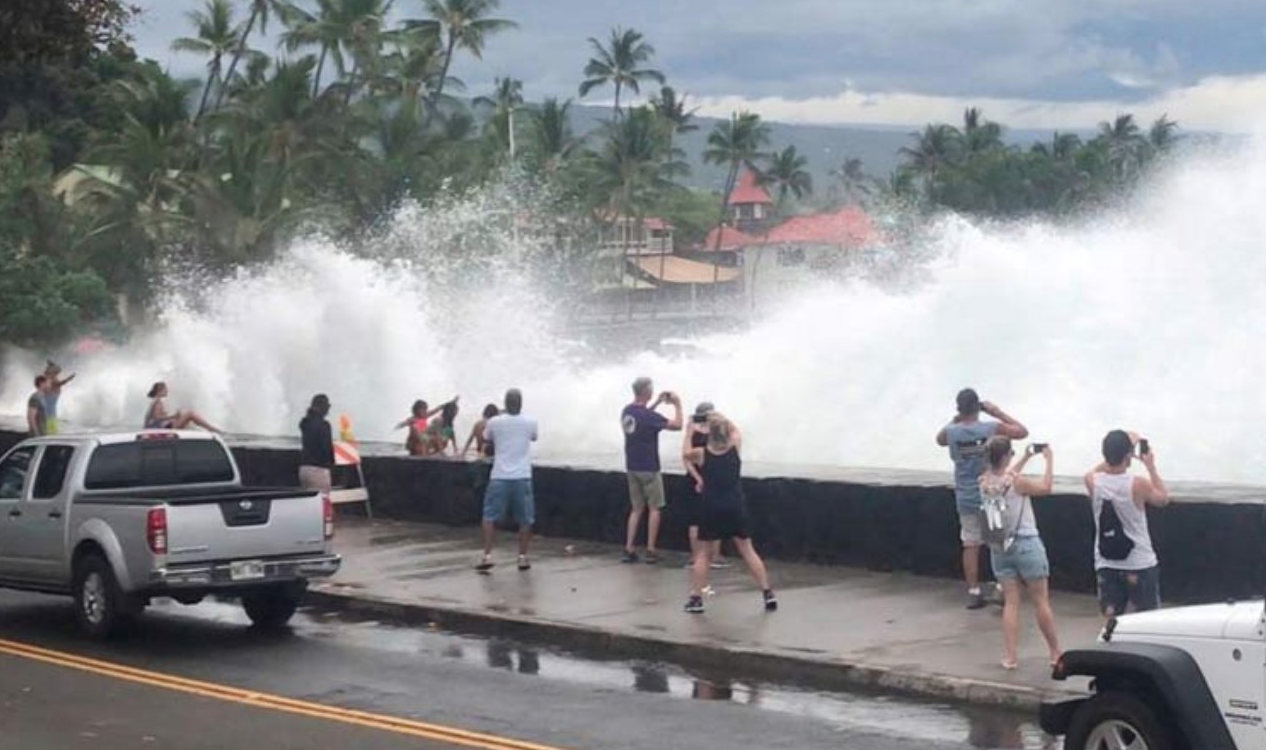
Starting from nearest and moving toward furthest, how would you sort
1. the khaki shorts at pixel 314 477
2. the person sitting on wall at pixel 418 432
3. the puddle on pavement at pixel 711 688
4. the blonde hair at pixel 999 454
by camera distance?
1. the puddle on pavement at pixel 711 688
2. the blonde hair at pixel 999 454
3. the khaki shorts at pixel 314 477
4. the person sitting on wall at pixel 418 432

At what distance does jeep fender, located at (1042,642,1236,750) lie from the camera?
26.0 feet

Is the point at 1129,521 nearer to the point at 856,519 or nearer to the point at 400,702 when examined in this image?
the point at 400,702

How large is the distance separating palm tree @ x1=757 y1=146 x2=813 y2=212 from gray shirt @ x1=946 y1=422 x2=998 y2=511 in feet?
380

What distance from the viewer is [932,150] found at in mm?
136250

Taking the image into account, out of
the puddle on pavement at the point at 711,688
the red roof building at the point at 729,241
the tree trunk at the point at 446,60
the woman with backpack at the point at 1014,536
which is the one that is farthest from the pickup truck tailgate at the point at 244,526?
the red roof building at the point at 729,241

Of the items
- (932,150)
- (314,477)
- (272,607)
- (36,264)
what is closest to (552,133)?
(36,264)

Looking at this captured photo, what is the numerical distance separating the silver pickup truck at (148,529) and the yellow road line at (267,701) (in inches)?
28.4

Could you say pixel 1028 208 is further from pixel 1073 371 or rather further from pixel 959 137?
pixel 1073 371

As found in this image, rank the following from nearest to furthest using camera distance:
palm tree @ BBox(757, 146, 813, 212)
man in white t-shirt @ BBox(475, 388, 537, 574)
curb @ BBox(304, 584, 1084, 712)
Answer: curb @ BBox(304, 584, 1084, 712) → man in white t-shirt @ BBox(475, 388, 537, 574) → palm tree @ BBox(757, 146, 813, 212)

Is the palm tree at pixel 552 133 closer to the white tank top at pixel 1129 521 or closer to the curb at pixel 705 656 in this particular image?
the curb at pixel 705 656

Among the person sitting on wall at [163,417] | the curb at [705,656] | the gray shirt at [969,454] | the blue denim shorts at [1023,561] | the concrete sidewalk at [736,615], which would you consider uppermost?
the person sitting on wall at [163,417]

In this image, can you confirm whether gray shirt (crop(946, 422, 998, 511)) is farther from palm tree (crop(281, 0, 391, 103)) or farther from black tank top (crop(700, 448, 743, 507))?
palm tree (crop(281, 0, 391, 103))

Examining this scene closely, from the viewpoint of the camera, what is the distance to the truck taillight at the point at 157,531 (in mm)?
14914

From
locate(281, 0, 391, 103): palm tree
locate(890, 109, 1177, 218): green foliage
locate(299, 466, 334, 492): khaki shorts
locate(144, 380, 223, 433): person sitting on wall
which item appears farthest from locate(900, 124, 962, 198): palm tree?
locate(299, 466, 334, 492): khaki shorts
